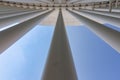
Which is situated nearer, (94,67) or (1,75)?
(1,75)

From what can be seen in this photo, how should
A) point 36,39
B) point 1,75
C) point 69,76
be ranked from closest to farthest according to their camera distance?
point 69,76, point 1,75, point 36,39

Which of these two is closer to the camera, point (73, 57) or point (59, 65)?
point (59, 65)

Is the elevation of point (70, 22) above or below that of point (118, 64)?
above

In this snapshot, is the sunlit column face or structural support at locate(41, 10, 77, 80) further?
the sunlit column face

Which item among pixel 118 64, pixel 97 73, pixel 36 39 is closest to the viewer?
pixel 97 73

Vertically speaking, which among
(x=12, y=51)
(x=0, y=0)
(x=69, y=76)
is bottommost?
(x=12, y=51)

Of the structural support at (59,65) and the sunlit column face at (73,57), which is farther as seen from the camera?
the sunlit column face at (73,57)

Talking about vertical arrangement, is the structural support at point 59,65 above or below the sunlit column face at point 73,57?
above

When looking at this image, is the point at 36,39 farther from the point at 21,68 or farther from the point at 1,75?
the point at 1,75

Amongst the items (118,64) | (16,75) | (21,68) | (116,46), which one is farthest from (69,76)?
(118,64)

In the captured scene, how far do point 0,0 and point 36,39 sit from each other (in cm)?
382

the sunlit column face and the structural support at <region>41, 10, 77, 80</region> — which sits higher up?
the structural support at <region>41, 10, 77, 80</region>

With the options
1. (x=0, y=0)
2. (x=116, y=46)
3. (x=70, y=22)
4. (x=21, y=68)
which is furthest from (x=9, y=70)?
(x=0, y=0)

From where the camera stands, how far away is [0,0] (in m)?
4.92
